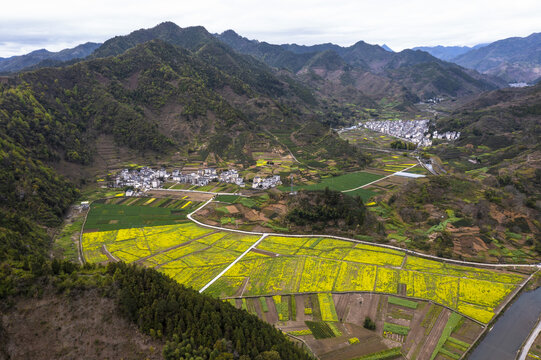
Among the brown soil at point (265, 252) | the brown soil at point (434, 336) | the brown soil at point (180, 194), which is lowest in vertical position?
the brown soil at point (434, 336)

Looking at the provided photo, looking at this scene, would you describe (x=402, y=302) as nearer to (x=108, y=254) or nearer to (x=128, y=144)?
(x=108, y=254)


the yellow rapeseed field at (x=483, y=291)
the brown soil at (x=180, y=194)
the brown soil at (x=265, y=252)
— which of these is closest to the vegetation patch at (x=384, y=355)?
the yellow rapeseed field at (x=483, y=291)

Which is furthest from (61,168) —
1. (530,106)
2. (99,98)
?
(530,106)

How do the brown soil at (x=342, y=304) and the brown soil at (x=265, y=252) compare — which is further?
the brown soil at (x=265, y=252)

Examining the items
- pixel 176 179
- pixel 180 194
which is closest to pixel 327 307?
pixel 180 194

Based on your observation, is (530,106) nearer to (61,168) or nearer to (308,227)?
(308,227)

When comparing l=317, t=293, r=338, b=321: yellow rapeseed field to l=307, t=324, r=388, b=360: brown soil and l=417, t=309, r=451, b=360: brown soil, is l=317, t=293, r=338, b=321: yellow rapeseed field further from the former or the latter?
l=417, t=309, r=451, b=360: brown soil

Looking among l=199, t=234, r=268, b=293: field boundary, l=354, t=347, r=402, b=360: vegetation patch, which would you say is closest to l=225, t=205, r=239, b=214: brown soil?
l=199, t=234, r=268, b=293: field boundary

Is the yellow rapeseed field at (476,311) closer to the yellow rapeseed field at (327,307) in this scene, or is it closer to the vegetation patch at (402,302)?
the vegetation patch at (402,302)
